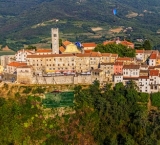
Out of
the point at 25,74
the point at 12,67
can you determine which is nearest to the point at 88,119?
the point at 25,74

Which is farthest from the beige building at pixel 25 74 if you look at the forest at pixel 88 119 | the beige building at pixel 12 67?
the beige building at pixel 12 67

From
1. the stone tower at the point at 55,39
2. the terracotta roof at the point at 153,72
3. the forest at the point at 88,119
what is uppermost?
the stone tower at the point at 55,39

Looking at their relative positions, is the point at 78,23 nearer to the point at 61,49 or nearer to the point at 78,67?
the point at 61,49

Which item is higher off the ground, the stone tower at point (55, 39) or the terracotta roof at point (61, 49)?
the stone tower at point (55, 39)

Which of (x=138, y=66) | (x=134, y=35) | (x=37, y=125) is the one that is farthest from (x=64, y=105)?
(x=134, y=35)

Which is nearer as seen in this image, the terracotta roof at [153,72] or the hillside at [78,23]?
the terracotta roof at [153,72]

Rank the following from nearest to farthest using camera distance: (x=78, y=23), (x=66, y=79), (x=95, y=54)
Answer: (x=66, y=79), (x=95, y=54), (x=78, y=23)

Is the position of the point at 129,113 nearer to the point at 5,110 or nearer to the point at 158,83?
the point at 158,83

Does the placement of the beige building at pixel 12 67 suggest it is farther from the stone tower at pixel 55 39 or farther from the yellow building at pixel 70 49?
the yellow building at pixel 70 49
